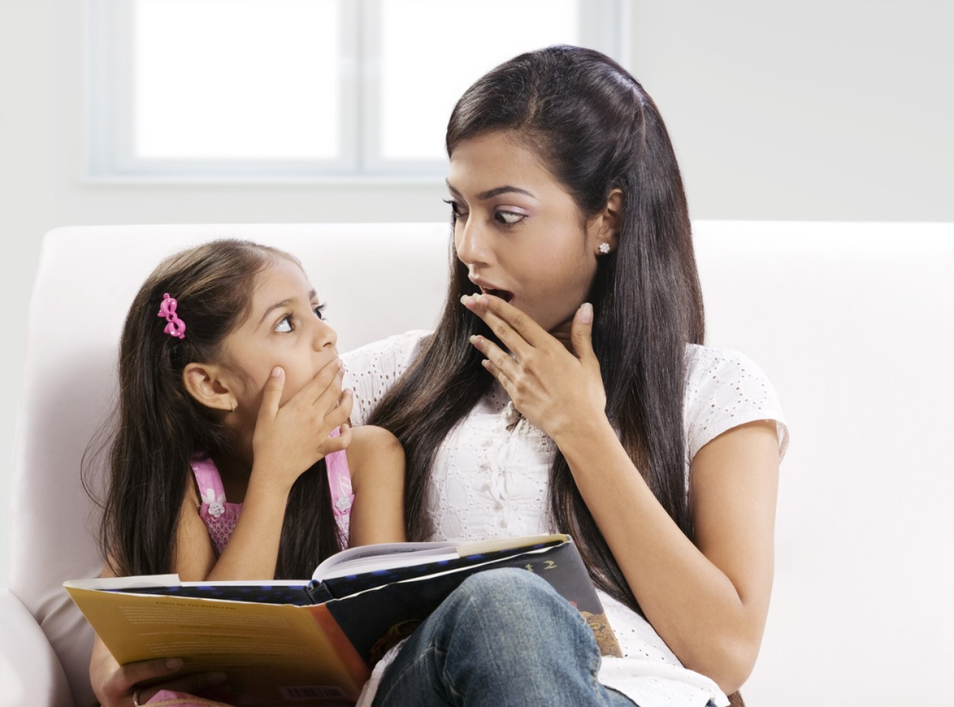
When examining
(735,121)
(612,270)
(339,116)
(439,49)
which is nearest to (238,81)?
(339,116)

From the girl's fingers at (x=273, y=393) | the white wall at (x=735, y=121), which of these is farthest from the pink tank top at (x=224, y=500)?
the white wall at (x=735, y=121)

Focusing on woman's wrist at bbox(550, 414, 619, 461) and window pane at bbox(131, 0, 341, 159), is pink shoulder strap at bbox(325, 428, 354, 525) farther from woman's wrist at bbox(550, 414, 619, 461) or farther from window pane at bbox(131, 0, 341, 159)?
window pane at bbox(131, 0, 341, 159)

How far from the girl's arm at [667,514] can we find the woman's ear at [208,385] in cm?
35

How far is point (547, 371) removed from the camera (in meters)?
1.22

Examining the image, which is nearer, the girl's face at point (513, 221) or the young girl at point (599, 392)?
the young girl at point (599, 392)

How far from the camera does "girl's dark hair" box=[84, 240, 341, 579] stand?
4.15ft

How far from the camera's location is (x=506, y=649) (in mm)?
835

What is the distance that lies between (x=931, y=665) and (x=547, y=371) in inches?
Result: 29.2

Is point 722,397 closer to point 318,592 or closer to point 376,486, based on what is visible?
point 376,486

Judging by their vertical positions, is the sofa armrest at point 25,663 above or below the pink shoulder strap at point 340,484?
below

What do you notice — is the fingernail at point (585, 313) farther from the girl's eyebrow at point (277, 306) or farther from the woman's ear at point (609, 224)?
the girl's eyebrow at point (277, 306)

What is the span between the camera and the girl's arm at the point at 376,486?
127 centimetres

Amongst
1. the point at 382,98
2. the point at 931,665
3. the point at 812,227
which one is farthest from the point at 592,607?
the point at 382,98

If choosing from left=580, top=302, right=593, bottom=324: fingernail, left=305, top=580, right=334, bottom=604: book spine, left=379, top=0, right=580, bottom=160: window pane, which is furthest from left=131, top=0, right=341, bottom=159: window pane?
left=305, top=580, right=334, bottom=604: book spine
